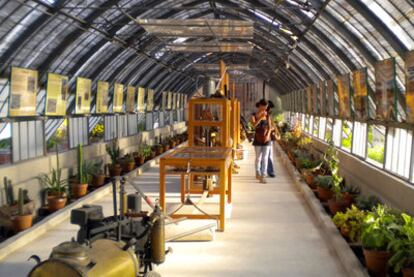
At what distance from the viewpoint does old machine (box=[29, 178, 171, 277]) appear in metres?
4.18

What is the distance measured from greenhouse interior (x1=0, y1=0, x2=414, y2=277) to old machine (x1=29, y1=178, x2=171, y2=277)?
0.01m

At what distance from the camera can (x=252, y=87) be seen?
148ft

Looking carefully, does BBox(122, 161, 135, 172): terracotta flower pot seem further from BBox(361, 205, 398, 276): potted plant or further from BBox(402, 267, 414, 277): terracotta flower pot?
BBox(402, 267, 414, 277): terracotta flower pot

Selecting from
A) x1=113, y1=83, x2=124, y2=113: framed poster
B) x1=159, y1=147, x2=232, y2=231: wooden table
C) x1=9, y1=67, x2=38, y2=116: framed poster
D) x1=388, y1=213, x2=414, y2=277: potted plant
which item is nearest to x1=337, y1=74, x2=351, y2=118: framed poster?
x1=159, y1=147, x2=232, y2=231: wooden table

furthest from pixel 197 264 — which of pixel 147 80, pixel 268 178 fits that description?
pixel 147 80

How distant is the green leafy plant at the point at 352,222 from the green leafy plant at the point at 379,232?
0.66 metres

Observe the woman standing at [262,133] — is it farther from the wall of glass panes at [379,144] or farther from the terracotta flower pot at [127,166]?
the terracotta flower pot at [127,166]

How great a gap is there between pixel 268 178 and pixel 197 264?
8409 millimetres

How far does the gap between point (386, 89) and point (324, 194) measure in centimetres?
273

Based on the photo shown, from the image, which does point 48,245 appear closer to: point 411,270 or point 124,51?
point 411,270

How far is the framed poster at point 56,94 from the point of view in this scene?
40.4 feet

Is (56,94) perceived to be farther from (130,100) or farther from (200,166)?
(130,100)

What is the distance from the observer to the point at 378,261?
19.4ft

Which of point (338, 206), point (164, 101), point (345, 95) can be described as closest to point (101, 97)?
point (345, 95)
